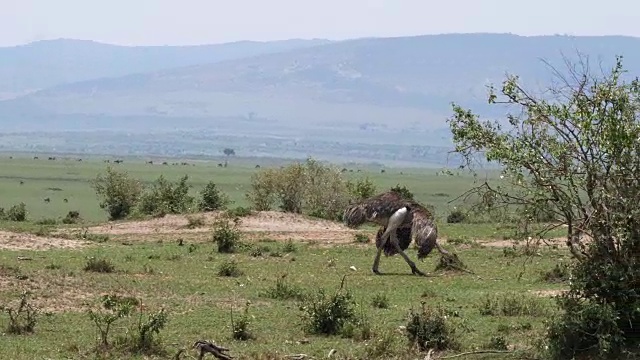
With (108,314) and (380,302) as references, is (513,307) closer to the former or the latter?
(380,302)

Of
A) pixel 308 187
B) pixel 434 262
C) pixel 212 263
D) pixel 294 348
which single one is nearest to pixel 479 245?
pixel 434 262

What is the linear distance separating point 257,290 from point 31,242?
10730mm

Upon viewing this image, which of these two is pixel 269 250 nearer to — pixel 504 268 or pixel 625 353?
pixel 504 268

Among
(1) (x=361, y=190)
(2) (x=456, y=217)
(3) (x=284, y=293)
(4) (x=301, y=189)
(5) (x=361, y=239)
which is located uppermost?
(3) (x=284, y=293)

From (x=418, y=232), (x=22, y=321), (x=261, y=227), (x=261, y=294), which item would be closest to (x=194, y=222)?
(x=261, y=227)

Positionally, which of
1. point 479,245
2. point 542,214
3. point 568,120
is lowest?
point 479,245

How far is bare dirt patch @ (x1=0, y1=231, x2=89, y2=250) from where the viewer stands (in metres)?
30.0

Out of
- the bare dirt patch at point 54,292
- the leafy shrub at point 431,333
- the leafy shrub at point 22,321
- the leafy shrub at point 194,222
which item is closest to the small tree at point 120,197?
the leafy shrub at point 194,222

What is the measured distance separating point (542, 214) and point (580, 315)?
4.93 ft

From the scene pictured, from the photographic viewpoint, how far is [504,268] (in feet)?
91.4

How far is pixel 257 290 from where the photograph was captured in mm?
22438

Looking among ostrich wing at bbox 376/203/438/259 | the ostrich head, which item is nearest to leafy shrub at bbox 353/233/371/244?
ostrich wing at bbox 376/203/438/259

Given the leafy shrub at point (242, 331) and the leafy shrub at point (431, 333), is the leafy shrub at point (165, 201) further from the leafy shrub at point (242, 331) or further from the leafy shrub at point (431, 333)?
the leafy shrub at point (431, 333)

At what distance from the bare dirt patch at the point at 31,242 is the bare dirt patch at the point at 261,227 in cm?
482
